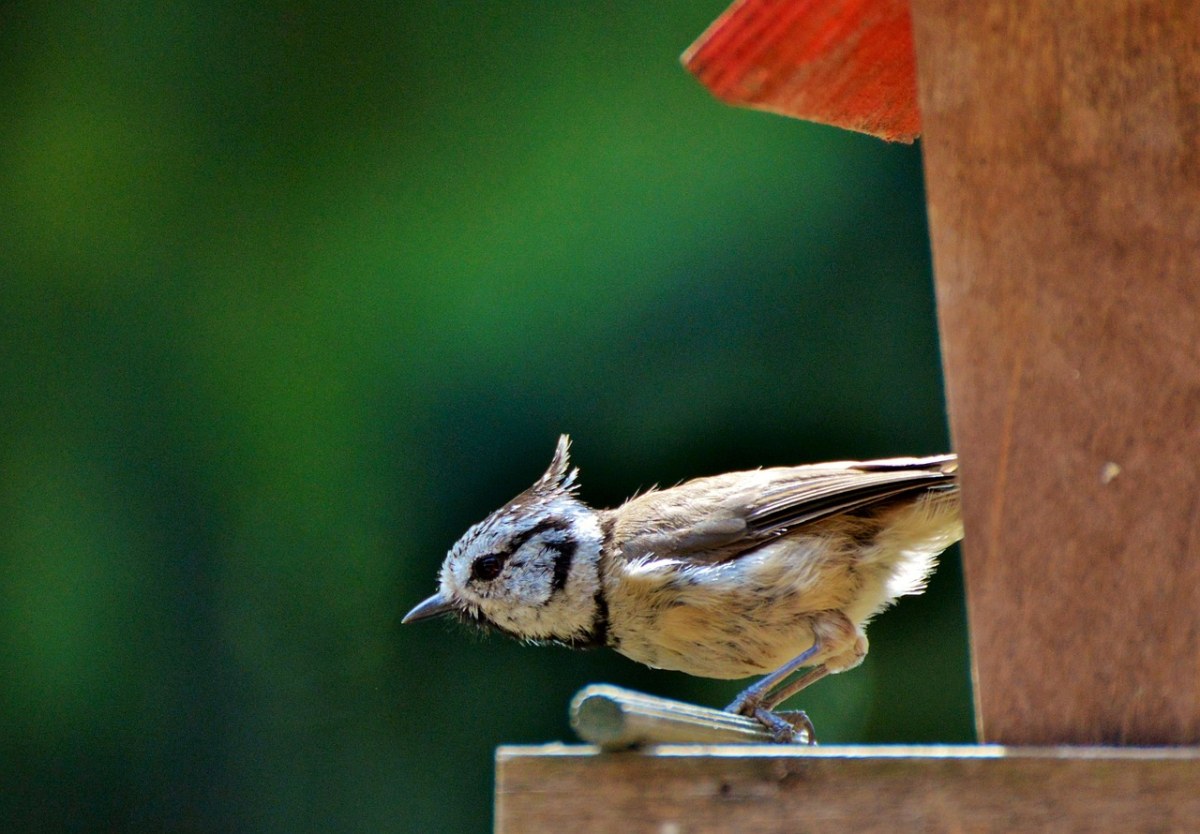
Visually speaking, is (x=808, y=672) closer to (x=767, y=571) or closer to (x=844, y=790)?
(x=767, y=571)

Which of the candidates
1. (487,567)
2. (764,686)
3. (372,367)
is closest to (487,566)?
(487,567)

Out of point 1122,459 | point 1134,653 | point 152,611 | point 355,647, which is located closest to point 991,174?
point 1122,459

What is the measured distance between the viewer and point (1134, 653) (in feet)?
5.51

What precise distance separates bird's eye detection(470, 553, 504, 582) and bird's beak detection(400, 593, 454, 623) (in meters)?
0.11

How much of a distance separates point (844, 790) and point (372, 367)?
4044 mm

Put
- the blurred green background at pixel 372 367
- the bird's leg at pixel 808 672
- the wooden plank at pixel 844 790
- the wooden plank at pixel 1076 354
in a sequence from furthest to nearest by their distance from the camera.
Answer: the blurred green background at pixel 372 367, the bird's leg at pixel 808 672, the wooden plank at pixel 1076 354, the wooden plank at pixel 844 790

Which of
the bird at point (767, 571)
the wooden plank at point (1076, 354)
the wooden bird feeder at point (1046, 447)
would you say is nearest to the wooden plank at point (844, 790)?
the wooden bird feeder at point (1046, 447)

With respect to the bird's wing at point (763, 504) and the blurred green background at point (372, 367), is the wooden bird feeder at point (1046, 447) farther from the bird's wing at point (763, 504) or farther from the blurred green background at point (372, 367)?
the blurred green background at point (372, 367)

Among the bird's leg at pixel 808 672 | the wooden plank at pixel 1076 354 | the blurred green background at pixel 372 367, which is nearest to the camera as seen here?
the wooden plank at pixel 1076 354

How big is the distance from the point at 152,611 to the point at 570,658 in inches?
63.3

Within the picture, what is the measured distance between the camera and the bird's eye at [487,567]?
326 cm

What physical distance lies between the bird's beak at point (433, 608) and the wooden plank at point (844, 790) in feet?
5.71

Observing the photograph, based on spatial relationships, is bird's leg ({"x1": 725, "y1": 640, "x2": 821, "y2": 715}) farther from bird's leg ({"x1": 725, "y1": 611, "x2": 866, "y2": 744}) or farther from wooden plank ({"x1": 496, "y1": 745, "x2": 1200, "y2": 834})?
wooden plank ({"x1": 496, "y1": 745, "x2": 1200, "y2": 834})

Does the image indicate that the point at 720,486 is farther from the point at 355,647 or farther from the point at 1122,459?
the point at 355,647
